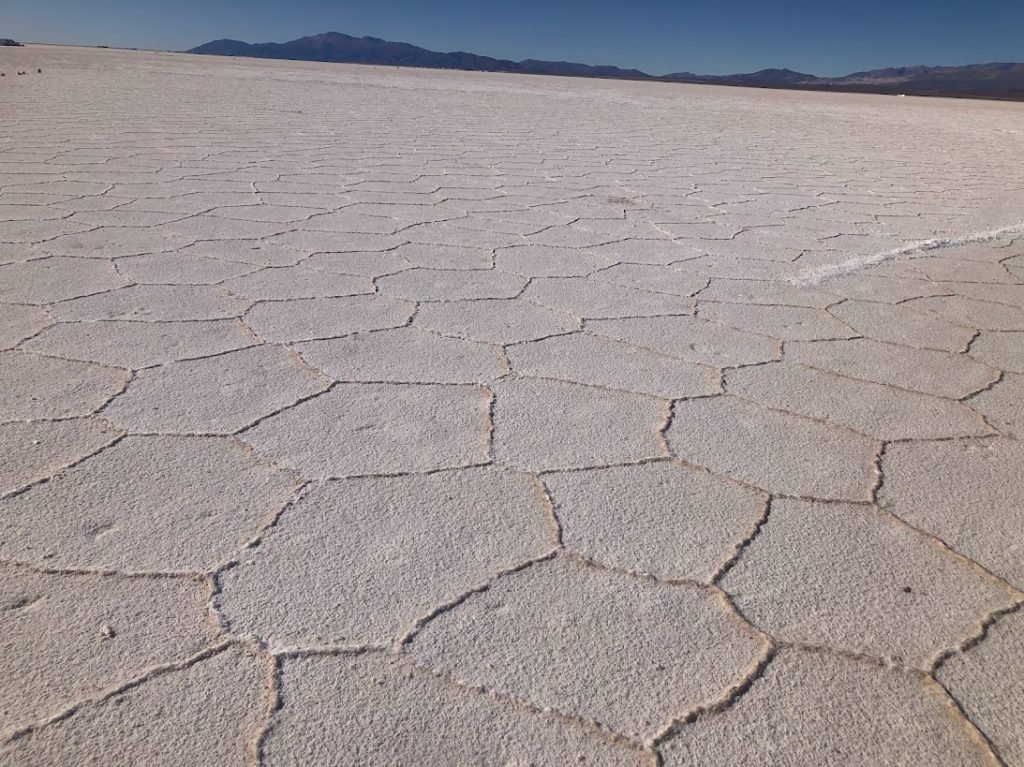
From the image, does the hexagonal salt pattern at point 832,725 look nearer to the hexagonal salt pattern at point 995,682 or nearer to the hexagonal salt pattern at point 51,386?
the hexagonal salt pattern at point 995,682

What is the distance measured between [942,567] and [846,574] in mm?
137

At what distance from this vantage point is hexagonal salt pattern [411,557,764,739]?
0.84m

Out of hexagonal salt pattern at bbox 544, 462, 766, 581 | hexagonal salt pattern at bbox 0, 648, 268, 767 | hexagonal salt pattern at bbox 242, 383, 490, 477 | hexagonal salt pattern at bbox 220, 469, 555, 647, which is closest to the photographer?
hexagonal salt pattern at bbox 0, 648, 268, 767

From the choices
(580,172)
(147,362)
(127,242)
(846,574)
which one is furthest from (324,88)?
(846,574)

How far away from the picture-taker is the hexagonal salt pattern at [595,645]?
844 mm

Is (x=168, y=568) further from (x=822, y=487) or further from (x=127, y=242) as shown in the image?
(x=127, y=242)

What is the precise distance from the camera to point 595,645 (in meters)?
0.91

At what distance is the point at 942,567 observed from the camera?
1076 millimetres

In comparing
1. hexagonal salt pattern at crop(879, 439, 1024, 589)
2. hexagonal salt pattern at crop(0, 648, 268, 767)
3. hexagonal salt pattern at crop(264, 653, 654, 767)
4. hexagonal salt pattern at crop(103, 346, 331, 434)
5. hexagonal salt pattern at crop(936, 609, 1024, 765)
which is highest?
hexagonal salt pattern at crop(0, 648, 268, 767)

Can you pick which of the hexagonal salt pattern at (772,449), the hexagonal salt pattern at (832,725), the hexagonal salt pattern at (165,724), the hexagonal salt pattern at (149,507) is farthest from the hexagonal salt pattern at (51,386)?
the hexagonal salt pattern at (832,725)

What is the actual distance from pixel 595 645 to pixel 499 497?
12.8 inches

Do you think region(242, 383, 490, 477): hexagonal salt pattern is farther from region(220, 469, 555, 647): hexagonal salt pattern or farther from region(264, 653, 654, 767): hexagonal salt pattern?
region(264, 653, 654, 767): hexagonal salt pattern

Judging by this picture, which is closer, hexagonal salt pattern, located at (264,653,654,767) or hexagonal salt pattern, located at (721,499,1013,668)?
hexagonal salt pattern, located at (264,653,654,767)

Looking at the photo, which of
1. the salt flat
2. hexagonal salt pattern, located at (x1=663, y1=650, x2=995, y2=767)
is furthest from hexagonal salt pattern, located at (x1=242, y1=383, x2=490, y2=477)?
hexagonal salt pattern, located at (x1=663, y1=650, x2=995, y2=767)
